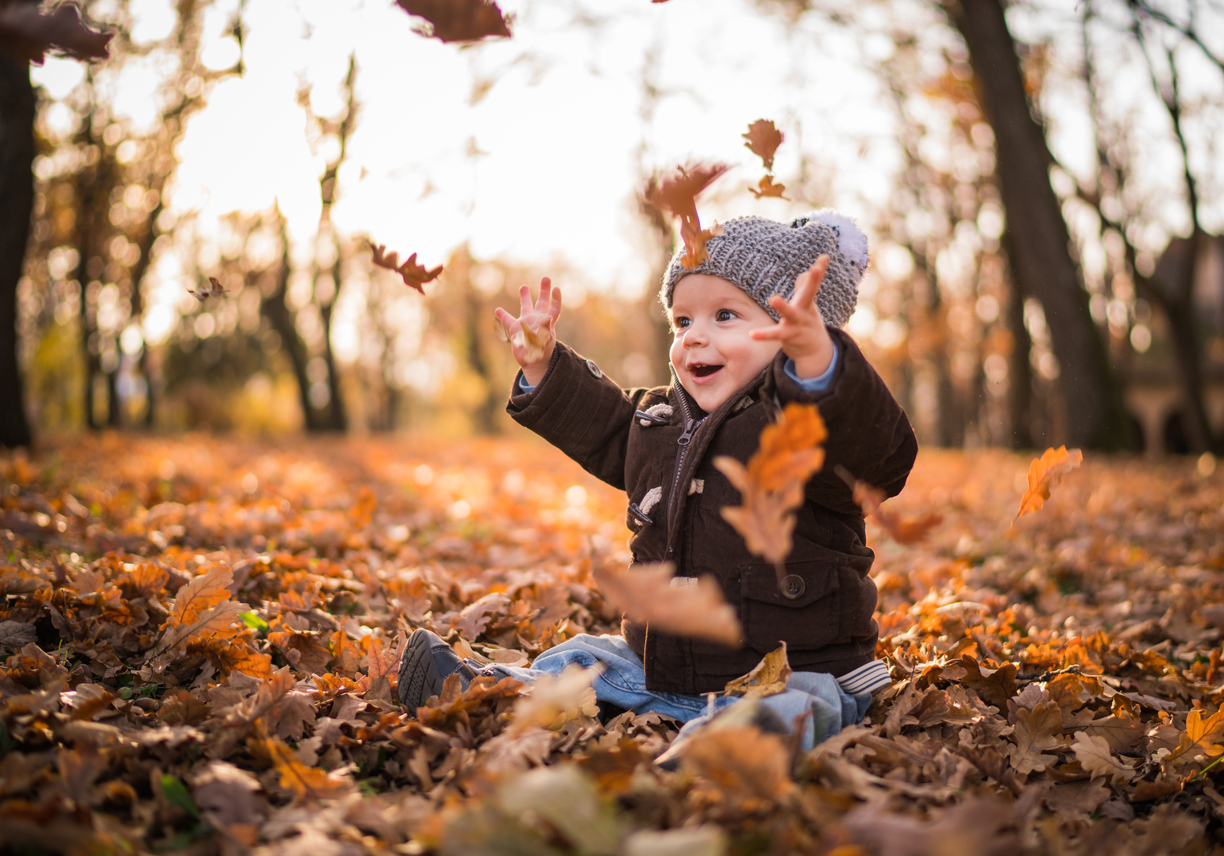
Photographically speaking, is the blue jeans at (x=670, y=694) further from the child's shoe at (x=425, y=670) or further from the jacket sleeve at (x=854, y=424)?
the jacket sleeve at (x=854, y=424)

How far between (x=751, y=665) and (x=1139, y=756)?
1052 mm

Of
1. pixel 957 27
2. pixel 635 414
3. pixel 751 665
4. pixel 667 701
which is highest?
pixel 957 27

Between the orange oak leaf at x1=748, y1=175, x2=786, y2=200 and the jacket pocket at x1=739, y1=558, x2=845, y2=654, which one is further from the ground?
the orange oak leaf at x1=748, y1=175, x2=786, y2=200

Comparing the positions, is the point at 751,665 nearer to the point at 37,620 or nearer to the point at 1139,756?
the point at 1139,756

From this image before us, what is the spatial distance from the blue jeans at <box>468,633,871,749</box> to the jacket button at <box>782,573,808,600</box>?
0.61ft

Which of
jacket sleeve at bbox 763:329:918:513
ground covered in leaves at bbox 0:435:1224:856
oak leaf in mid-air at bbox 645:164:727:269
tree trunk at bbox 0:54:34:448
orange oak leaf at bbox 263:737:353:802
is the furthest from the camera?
tree trunk at bbox 0:54:34:448

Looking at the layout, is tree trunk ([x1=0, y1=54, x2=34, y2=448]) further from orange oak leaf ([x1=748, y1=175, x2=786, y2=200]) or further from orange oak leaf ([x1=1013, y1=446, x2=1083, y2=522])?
orange oak leaf ([x1=1013, y1=446, x2=1083, y2=522])

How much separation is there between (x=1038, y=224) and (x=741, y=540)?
28.1 ft

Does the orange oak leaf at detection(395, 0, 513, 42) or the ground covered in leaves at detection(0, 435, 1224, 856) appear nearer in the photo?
the ground covered in leaves at detection(0, 435, 1224, 856)

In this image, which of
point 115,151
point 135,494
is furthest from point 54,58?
point 115,151

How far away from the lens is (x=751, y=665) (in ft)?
6.42

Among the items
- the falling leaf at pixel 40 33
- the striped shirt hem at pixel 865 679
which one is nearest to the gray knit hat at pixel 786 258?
the striped shirt hem at pixel 865 679

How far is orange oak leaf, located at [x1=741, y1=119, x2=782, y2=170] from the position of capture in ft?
6.95

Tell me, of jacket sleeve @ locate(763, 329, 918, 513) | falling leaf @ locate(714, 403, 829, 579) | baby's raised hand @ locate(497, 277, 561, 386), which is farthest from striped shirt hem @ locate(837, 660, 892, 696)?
baby's raised hand @ locate(497, 277, 561, 386)
